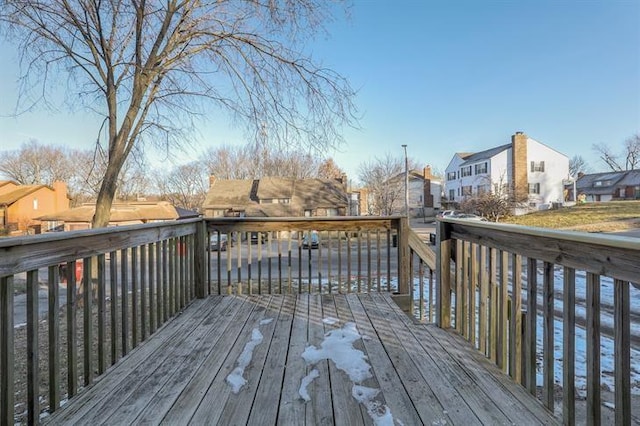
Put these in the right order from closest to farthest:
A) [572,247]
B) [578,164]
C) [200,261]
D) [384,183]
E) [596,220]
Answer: [572,247]
[200,261]
[596,220]
[384,183]
[578,164]

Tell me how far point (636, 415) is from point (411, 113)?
42.9 feet

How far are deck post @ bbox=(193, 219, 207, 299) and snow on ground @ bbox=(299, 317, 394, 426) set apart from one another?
5.04 feet

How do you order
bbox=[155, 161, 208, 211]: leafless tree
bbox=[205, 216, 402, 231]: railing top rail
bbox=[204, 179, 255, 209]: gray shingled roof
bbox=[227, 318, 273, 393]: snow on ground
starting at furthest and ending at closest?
1. bbox=[155, 161, 208, 211]: leafless tree
2. bbox=[204, 179, 255, 209]: gray shingled roof
3. bbox=[205, 216, 402, 231]: railing top rail
4. bbox=[227, 318, 273, 393]: snow on ground

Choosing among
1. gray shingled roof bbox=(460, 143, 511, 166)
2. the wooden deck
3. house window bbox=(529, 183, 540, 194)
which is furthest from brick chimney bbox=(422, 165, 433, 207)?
the wooden deck

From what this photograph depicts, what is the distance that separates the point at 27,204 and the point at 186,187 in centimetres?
1222

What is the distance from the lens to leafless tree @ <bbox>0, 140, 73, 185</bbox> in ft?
92.4

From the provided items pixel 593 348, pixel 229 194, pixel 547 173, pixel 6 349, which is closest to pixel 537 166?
A: pixel 547 173

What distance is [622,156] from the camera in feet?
151

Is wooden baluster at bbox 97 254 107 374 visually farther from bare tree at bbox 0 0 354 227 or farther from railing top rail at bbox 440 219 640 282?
bare tree at bbox 0 0 354 227

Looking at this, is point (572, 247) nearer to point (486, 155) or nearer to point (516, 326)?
point (516, 326)

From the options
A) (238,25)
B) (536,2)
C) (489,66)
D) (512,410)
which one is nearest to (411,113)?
(489,66)

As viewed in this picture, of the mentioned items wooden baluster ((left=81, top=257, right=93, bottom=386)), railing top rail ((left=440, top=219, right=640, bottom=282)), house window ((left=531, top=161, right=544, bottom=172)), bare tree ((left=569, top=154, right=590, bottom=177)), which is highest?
bare tree ((left=569, top=154, right=590, bottom=177))

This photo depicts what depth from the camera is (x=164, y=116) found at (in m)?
5.90

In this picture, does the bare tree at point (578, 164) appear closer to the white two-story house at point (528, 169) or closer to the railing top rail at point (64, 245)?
the white two-story house at point (528, 169)
